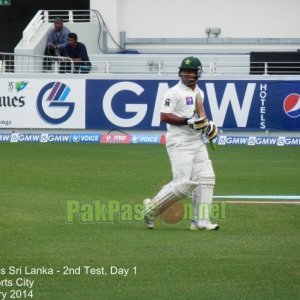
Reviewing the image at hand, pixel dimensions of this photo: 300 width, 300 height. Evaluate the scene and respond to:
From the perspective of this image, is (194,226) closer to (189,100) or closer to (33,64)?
(189,100)

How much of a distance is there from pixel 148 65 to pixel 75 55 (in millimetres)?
2484

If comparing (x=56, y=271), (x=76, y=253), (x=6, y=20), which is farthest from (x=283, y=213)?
(x=6, y=20)

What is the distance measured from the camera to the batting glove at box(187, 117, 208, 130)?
41.3ft

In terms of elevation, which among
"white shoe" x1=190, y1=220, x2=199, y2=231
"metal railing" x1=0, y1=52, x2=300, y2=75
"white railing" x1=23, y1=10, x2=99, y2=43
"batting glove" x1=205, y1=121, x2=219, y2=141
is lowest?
"metal railing" x1=0, y1=52, x2=300, y2=75

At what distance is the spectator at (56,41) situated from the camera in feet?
107

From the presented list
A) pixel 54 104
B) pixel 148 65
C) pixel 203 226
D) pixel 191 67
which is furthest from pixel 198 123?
pixel 148 65

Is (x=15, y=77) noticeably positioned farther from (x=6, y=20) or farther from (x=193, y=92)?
(x=193, y=92)

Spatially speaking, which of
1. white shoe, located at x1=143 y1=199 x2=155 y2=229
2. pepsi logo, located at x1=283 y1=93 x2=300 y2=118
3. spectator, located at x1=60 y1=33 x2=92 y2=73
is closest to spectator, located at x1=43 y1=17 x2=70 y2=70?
spectator, located at x1=60 y1=33 x2=92 y2=73

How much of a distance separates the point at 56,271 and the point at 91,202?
5.84 metres

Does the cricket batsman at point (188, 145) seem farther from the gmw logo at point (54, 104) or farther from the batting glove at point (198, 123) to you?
the gmw logo at point (54, 104)

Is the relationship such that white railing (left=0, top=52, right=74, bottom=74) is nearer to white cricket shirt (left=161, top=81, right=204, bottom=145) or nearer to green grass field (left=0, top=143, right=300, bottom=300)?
green grass field (left=0, top=143, right=300, bottom=300)

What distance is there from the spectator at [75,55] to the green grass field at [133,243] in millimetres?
10417

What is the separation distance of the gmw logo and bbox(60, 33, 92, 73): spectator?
1484mm

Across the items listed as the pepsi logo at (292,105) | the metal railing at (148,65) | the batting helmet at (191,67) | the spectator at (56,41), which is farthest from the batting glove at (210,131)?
the spectator at (56,41)
